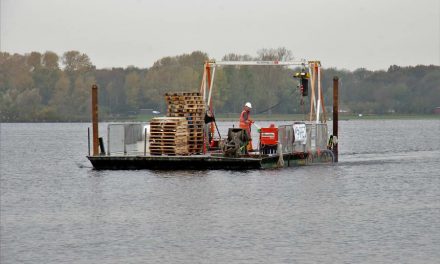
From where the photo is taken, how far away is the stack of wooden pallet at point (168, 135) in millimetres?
44812

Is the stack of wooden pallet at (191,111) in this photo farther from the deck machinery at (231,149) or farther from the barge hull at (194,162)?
the barge hull at (194,162)

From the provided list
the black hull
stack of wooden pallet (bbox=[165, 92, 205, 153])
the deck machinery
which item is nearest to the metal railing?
the deck machinery

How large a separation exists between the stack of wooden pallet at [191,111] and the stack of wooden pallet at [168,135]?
64 cm

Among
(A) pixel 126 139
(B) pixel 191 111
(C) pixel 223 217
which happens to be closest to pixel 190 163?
(B) pixel 191 111

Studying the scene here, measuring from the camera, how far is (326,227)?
30.2m

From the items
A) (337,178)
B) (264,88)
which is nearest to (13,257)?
(337,178)

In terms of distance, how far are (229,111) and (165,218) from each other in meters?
164

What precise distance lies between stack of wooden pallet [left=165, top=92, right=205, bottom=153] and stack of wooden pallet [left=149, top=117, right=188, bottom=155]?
64cm

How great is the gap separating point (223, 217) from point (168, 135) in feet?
42.1

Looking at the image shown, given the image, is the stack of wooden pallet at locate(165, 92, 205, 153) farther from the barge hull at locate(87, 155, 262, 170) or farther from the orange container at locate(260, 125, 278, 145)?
the orange container at locate(260, 125, 278, 145)

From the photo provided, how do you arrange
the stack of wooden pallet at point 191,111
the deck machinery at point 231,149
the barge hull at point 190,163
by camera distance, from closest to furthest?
the barge hull at point 190,163 < the deck machinery at point 231,149 < the stack of wooden pallet at point 191,111

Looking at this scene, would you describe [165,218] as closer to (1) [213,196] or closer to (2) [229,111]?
(1) [213,196]

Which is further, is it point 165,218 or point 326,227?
point 165,218

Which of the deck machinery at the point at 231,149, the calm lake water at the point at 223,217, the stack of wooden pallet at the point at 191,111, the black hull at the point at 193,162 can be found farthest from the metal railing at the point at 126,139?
the stack of wooden pallet at the point at 191,111
